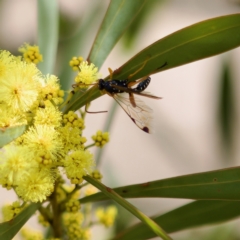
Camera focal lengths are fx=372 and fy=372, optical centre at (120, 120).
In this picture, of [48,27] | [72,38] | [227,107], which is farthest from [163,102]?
[48,27]

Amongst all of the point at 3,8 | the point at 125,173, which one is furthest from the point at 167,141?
the point at 3,8

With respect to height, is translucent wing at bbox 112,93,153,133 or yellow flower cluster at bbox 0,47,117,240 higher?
translucent wing at bbox 112,93,153,133

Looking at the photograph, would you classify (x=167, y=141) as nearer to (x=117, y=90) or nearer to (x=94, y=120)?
(x=94, y=120)

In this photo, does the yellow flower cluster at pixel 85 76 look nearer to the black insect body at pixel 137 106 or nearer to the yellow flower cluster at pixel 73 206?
the black insect body at pixel 137 106

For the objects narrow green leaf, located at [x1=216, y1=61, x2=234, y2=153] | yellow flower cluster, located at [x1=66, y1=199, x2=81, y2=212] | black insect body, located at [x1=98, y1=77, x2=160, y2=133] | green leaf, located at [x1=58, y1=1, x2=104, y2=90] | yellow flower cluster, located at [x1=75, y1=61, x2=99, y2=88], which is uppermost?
narrow green leaf, located at [x1=216, y1=61, x2=234, y2=153]

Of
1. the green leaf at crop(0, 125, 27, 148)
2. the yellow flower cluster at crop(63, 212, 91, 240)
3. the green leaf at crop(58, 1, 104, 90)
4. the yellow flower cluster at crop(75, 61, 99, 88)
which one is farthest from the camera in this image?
the green leaf at crop(58, 1, 104, 90)

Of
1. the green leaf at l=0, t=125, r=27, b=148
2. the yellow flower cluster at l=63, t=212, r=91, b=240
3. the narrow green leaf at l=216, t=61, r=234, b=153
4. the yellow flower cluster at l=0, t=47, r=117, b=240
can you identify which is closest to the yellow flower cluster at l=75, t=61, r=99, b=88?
the yellow flower cluster at l=0, t=47, r=117, b=240

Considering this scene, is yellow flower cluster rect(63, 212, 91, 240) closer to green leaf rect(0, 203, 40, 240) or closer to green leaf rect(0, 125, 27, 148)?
green leaf rect(0, 203, 40, 240)
